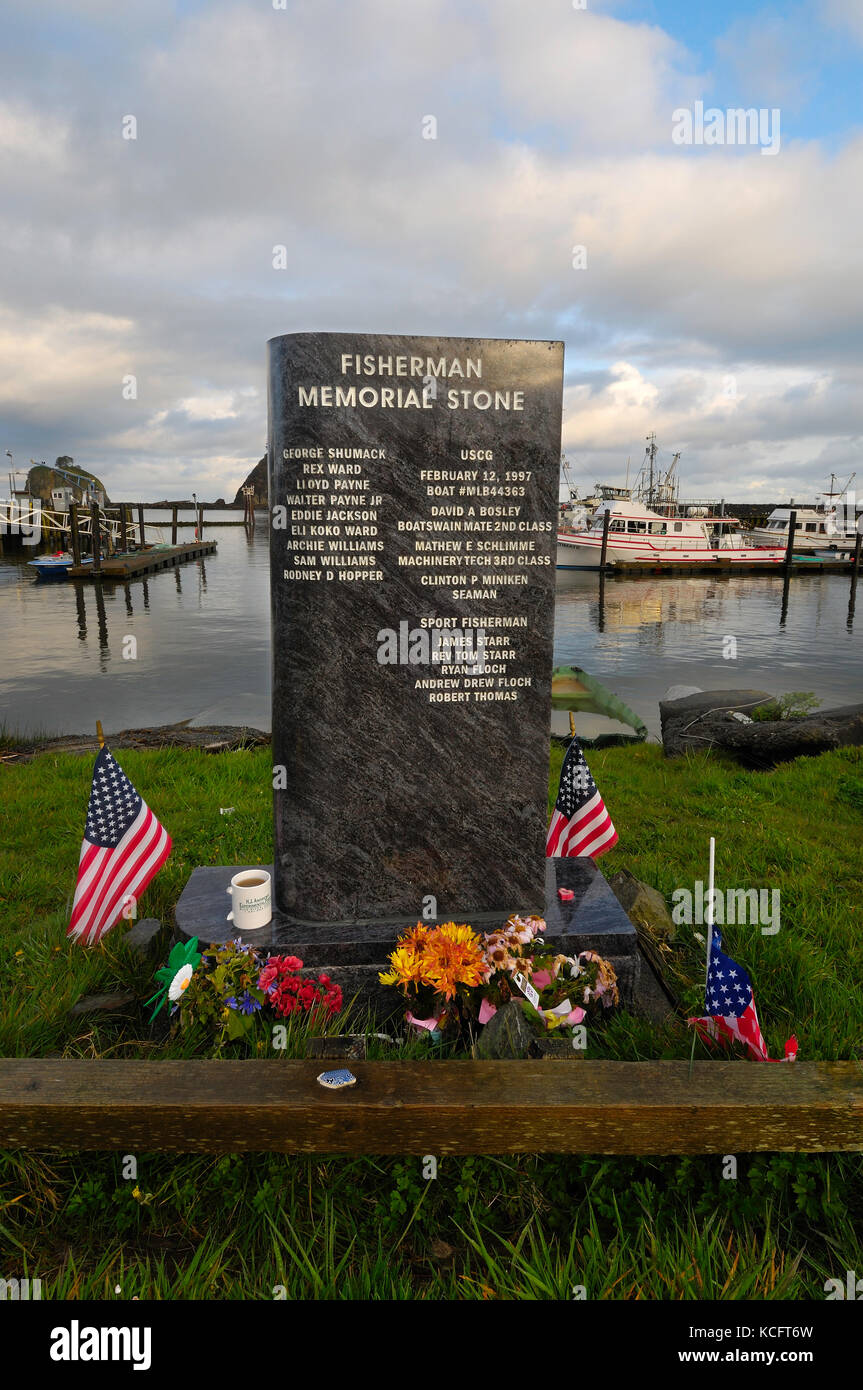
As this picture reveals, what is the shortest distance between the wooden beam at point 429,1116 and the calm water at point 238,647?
10.4m

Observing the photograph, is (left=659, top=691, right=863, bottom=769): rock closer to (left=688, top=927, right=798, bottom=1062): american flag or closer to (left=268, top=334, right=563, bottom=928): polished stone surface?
(left=268, top=334, right=563, bottom=928): polished stone surface

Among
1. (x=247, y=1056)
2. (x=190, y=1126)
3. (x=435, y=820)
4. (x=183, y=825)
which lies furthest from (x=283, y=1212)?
(x=183, y=825)

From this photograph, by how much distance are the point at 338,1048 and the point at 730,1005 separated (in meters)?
1.69

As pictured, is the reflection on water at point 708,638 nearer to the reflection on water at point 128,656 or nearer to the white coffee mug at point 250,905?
the reflection on water at point 128,656

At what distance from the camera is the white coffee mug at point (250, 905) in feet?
14.6

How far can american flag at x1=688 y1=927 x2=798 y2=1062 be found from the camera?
134 inches

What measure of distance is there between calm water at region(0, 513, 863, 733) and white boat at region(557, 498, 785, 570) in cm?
788

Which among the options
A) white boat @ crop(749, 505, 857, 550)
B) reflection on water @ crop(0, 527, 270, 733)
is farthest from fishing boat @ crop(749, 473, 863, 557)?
reflection on water @ crop(0, 527, 270, 733)

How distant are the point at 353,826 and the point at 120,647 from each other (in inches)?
940

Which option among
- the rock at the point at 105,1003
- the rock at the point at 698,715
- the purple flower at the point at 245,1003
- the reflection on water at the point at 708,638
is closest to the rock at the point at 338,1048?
the purple flower at the point at 245,1003

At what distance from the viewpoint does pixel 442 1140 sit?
2.80 metres

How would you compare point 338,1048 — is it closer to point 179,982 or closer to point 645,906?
point 179,982

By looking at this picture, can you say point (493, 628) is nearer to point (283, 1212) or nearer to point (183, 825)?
point (283, 1212)

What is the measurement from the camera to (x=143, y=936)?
4.83 m
